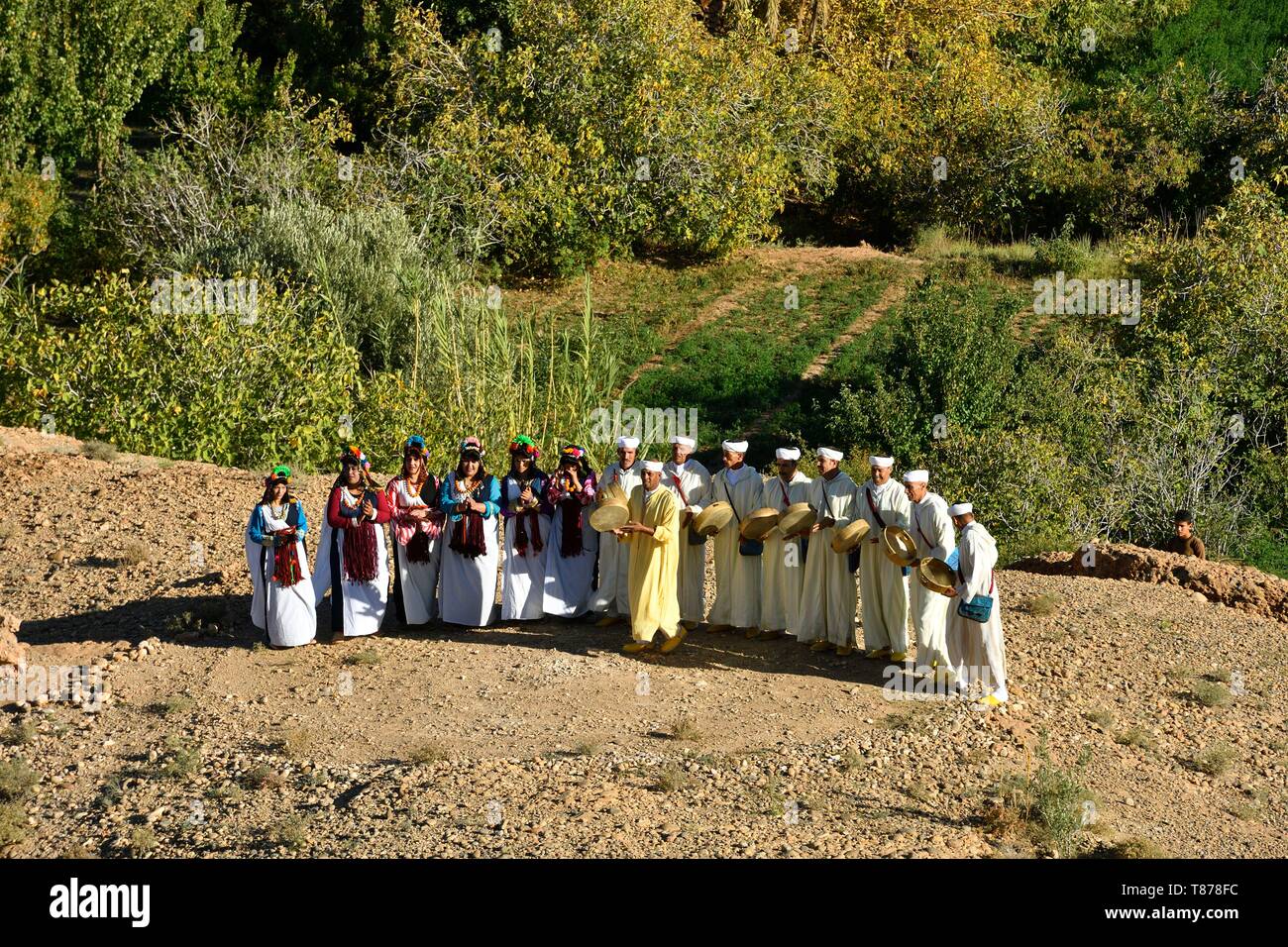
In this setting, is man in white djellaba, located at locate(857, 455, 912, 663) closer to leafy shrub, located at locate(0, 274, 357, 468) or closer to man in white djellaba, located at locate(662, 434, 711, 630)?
man in white djellaba, located at locate(662, 434, 711, 630)

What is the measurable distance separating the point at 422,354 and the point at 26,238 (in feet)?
26.6

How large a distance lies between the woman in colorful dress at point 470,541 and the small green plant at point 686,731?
2.34m

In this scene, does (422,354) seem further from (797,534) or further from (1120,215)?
(1120,215)

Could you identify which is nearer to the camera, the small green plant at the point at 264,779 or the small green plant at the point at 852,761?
the small green plant at the point at 264,779

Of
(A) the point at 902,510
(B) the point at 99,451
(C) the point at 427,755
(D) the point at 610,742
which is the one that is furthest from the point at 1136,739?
(B) the point at 99,451

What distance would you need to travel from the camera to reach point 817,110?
29.4 meters

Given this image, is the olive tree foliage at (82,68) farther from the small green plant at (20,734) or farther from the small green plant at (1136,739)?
the small green plant at (1136,739)

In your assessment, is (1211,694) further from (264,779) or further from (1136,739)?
(264,779)

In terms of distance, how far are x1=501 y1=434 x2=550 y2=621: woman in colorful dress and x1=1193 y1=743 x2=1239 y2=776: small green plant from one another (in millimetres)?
4798

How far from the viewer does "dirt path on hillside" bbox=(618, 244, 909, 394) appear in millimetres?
27062

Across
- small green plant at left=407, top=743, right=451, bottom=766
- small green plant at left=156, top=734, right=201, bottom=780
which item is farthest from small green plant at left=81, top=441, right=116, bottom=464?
small green plant at left=407, top=743, right=451, bottom=766

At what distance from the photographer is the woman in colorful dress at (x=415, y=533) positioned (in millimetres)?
11859

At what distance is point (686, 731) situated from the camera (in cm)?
1020

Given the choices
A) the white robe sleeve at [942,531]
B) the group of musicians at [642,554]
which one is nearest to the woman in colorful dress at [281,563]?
the group of musicians at [642,554]
